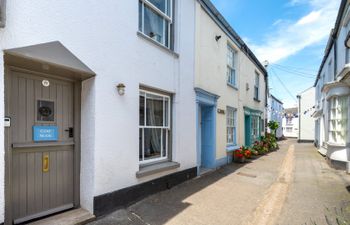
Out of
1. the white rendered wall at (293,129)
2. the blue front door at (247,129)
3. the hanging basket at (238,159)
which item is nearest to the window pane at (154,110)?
the hanging basket at (238,159)

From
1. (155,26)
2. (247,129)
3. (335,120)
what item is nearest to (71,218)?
(155,26)

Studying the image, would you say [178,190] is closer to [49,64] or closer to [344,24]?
[49,64]

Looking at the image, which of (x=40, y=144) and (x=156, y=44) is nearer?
(x=40, y=144)

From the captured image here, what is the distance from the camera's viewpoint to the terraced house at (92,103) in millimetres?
3137

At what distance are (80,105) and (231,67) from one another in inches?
315

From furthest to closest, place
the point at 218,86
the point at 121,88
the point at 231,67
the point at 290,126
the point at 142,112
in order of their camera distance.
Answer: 1. the point at 290,126
2. the point at 231,67
3. the point at 218,86
4. the point at 142,112
5. the point at 121,88

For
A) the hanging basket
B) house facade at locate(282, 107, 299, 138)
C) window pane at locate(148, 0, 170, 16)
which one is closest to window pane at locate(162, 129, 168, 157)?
window pane at locate(148, 0, 170, 16)

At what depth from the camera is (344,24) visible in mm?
9531

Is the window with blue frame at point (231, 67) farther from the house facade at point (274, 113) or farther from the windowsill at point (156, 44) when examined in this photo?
the house facade at point (274, 113)

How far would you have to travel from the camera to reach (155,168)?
513cm

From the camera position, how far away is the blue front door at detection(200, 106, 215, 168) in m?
8.29

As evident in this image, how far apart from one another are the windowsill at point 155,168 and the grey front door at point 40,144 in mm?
1390

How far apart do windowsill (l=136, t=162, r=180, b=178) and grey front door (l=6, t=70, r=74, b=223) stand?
139cm

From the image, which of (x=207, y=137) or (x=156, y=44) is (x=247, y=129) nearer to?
(x=207, y=137)
